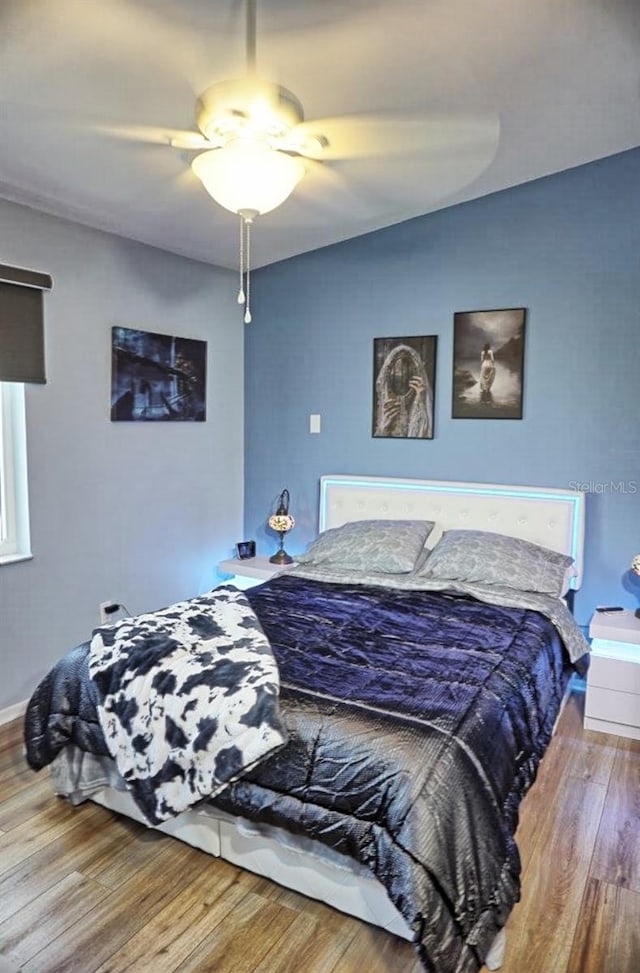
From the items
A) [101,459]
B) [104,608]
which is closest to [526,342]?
[101,459]

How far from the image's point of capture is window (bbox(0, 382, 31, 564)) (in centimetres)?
290

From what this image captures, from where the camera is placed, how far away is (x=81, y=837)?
6.95ft

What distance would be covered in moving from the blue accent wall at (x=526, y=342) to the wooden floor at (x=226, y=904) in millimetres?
1491

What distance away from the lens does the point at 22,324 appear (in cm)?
284

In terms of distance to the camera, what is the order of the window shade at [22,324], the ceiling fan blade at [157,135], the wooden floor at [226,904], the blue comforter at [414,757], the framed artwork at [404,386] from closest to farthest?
1. the blue comforter at [414,757]
2. the wooden floor at [226,904]
3. the ceiling fan blade at [157,135]
4. the window shade at [22,324]
5. the framed artwork at [404,386]

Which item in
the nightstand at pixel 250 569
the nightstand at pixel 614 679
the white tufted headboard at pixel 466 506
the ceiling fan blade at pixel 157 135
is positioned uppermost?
the ceiling fan blade at pixel 157 135

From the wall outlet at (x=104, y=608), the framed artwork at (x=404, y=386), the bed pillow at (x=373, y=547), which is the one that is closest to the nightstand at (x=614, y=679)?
the bed pillow at (x=373, y=547)

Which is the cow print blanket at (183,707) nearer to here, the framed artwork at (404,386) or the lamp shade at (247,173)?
the lamp shade at (247,173)

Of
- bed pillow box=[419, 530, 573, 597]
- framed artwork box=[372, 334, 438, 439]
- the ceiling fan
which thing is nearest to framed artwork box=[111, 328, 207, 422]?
framed artwork box=[372, 334, 438, 439]

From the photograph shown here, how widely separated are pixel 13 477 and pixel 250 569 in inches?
56.3

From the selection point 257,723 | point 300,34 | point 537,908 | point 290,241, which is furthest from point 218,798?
point 290,241

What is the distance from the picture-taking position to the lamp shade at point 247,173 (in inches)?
79.0

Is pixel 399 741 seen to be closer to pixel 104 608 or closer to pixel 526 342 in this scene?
pixel 104 608

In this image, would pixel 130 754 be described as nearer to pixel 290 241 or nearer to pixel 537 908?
pixel 537 908
